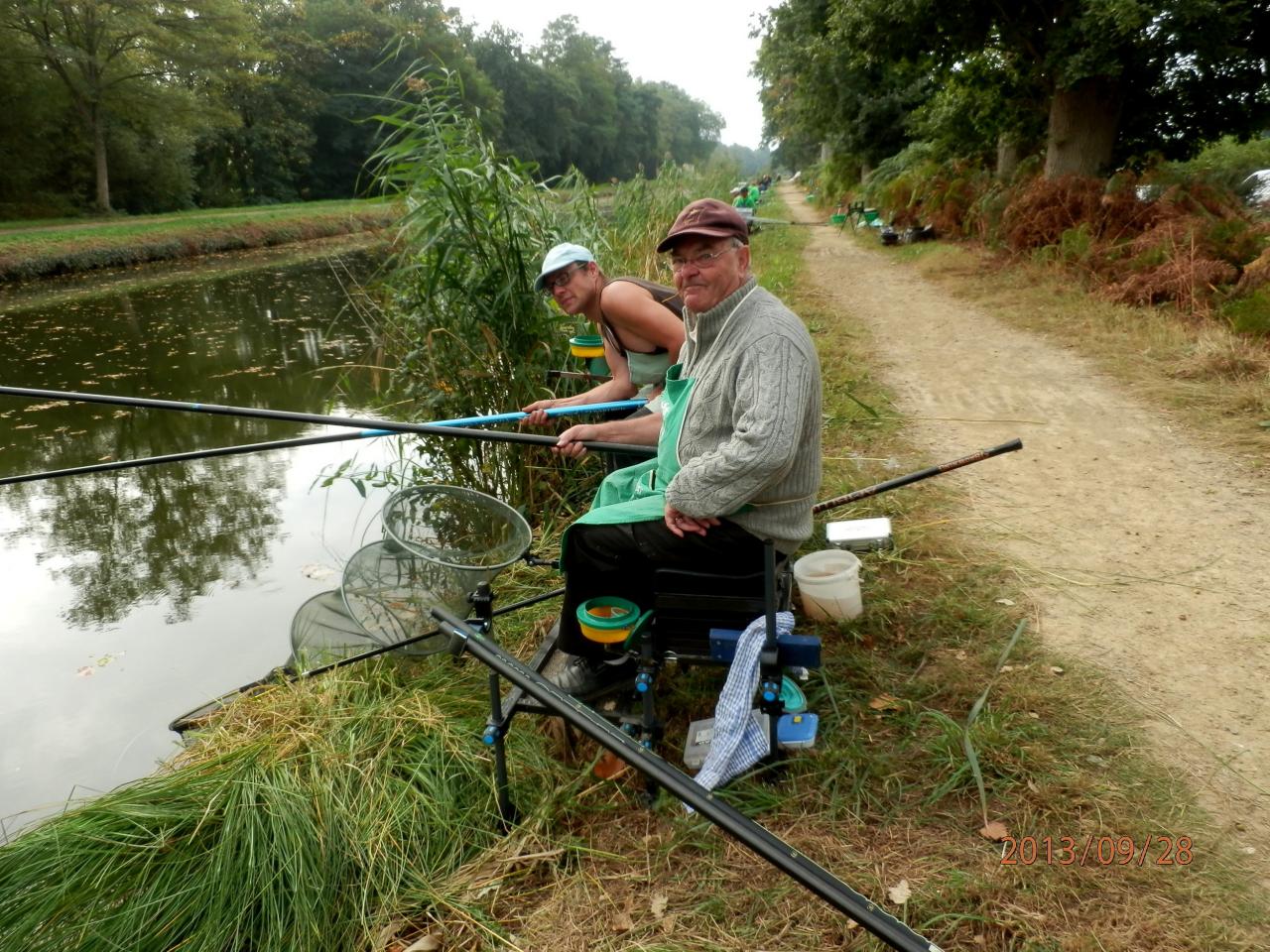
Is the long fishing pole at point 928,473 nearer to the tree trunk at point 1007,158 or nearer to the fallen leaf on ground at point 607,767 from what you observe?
the fallen leaf on ground at point 607,767

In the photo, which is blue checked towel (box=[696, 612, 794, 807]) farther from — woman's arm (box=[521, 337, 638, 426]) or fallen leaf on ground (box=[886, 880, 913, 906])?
→ woman's arm (box=[521, 337, 638, 426])

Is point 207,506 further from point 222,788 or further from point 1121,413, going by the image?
point 1121,413

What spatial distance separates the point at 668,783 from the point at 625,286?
1929 mm

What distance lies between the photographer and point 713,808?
4.73 ft

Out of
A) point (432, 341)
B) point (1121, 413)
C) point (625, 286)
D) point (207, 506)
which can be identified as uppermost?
point (625, 286)

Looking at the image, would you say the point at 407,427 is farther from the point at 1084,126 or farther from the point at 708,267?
the point at 1084,126

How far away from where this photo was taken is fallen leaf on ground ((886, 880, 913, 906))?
1.83 meters

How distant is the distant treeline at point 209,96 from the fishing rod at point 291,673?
22.0 ft

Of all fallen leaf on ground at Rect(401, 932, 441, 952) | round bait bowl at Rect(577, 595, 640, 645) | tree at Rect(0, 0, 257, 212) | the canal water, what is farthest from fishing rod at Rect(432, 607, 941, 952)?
tree at Rect(0, 0, 257, 212)

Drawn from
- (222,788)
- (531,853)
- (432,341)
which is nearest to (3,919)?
(222,788)

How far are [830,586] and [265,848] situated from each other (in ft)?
5.94

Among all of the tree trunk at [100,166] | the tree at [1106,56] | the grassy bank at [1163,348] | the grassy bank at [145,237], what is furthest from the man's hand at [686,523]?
the tree trunk at [100,166]

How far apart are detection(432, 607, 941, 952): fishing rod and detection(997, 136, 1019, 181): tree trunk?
36.5ft

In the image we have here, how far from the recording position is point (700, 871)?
1998 millimetres
